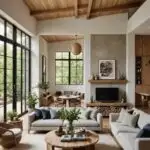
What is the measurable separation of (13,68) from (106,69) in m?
4.21

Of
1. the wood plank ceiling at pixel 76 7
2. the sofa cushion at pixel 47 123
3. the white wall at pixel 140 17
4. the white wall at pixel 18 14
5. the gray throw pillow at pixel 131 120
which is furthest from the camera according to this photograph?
the wood plank ceiling at pixel 76 7

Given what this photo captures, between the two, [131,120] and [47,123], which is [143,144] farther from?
[47,123]

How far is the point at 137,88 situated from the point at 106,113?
1.92 m

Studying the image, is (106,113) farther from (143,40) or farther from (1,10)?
(1,10)

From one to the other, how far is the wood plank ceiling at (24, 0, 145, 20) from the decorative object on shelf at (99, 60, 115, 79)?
6.97ft

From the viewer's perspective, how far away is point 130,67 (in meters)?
10.6

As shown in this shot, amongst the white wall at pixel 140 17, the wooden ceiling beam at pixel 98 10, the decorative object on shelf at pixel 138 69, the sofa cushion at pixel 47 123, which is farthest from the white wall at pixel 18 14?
the decorative object on shelf at pixel 138 69

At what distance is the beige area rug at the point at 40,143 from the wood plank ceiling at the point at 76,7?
15.7ft

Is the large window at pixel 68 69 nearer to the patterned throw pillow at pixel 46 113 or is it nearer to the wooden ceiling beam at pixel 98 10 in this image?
the wooden ceiling beam at pixel 98 10

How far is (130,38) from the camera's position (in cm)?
1063

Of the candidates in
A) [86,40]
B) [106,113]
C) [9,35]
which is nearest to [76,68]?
[86,40]

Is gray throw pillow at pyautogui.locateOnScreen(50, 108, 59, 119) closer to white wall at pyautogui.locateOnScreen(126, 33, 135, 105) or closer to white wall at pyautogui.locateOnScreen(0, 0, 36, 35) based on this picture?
white wall at pyautogui.locateOnScreen(0, 0, 36, 35)

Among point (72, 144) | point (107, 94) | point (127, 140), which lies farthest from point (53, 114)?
point (107, 94)

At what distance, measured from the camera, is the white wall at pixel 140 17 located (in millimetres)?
7637
